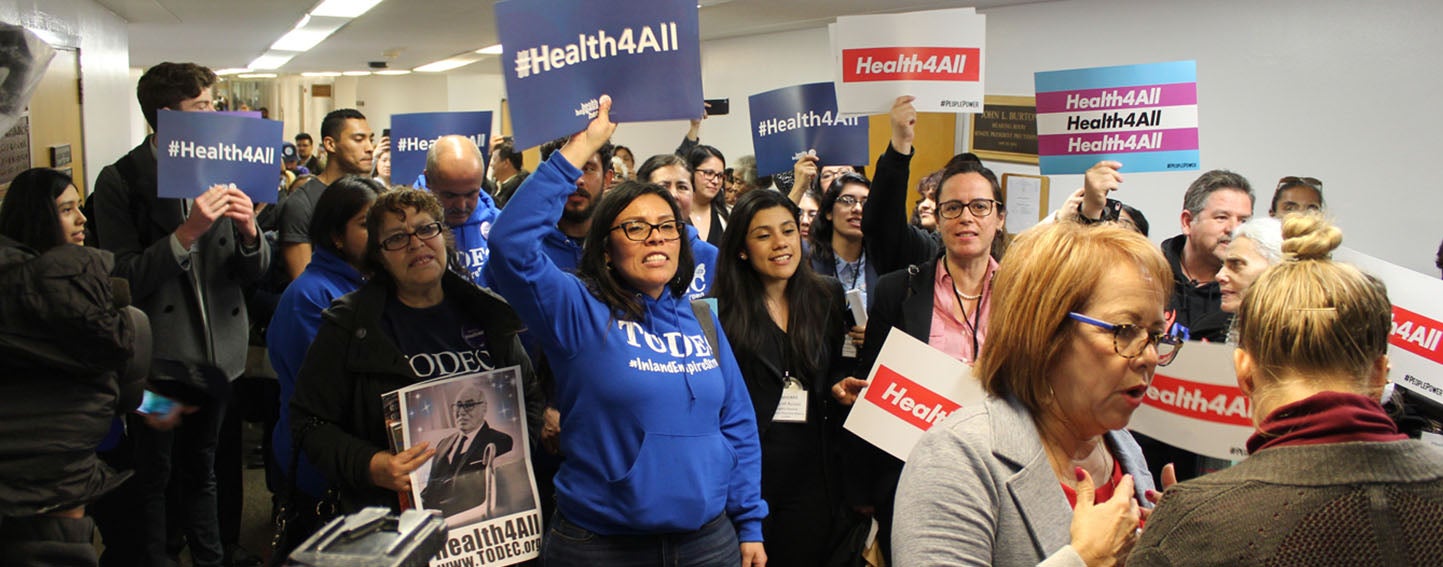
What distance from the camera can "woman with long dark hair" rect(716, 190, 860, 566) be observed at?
351cm

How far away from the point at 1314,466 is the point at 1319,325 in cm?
24

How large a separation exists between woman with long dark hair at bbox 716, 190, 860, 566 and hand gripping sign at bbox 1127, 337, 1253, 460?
0.99 metres

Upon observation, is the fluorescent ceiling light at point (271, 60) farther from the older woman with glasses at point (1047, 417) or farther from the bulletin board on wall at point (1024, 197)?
the older woman with glasses at point (1047, 417)

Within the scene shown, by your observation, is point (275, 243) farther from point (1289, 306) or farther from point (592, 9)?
point (1289, 306)

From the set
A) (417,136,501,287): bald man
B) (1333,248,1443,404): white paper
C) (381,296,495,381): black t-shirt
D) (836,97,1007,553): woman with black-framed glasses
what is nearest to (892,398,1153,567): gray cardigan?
(381,296,495,381): black t-shirt

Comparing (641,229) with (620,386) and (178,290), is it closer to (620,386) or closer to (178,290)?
(620,386)

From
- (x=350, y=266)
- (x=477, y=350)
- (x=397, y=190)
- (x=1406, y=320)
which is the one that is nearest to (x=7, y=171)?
(x=350, y=266)

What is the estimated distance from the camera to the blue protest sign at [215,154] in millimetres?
3906

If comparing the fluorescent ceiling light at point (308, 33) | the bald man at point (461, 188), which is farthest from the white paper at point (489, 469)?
the fluorescent ceiling light at point (308, 33)

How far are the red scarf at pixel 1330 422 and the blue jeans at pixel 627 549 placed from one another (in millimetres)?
1533

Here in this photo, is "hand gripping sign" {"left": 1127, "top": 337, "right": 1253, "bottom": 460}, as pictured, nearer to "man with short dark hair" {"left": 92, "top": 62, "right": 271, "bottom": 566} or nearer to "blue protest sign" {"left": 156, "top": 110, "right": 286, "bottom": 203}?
"man with short dark hair" {"left": 92, "top": 62, "right": 271, "bottom": 566}

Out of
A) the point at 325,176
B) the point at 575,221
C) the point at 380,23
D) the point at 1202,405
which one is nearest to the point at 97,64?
the point at 380,23

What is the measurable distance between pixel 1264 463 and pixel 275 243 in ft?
14.2

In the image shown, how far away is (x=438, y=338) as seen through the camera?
284cm
